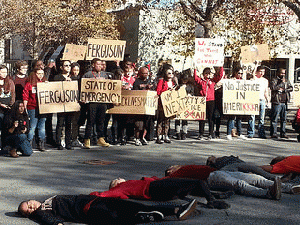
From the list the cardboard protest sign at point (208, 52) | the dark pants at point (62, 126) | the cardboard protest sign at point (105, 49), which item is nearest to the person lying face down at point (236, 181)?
the dark pants at point (62, 126)

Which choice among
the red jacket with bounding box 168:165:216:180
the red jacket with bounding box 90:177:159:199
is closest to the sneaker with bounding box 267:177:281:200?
the red jacket with bounding box 168:165:216:180

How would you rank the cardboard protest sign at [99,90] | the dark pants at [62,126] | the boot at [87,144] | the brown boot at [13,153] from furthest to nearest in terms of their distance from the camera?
the cardboard protest sign at [99,90], the boot at [87,144], the dark pants at [62,126], the brown boot at [13,153]

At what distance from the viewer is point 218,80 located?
55.4 ft

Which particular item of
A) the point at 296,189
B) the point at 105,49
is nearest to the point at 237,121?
the point at 105,49

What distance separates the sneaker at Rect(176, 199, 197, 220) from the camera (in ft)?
23.4

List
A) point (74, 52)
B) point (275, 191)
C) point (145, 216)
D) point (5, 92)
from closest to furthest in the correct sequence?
point (145, 216)
point (275, 191)
point (5, 92)
point (74, 52)

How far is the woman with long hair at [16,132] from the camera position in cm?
1245

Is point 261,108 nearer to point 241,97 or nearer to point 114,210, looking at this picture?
point 241,97

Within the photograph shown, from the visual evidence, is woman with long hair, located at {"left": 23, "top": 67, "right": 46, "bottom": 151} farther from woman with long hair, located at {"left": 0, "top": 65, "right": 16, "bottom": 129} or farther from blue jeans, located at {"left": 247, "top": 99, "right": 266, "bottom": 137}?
blue jeans, located at {"left": 247, "top": 99, "right": 266, "bottom": 137}

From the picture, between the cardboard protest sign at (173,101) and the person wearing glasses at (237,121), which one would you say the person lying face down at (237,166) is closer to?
the cardboard protest sign at (173,101)

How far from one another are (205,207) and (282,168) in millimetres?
2162

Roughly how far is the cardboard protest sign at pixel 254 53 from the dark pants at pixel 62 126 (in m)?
5.53

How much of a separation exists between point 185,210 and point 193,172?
5.17ft

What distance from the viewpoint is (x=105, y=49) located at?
15.4 meters
